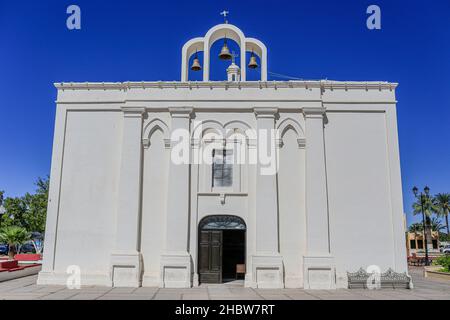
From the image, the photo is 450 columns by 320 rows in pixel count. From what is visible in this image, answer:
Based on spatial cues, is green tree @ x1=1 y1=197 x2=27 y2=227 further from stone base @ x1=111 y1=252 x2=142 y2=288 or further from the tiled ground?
stone base @ x1=111 y1=252 x2=142 y2=288

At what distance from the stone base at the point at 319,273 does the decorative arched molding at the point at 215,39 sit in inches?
289

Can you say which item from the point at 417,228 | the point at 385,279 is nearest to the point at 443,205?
the point at 417,228

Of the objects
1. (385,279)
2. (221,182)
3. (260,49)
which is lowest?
(385,279)

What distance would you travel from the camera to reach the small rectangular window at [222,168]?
15695mm

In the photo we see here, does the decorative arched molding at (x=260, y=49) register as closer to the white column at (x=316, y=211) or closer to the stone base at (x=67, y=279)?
the white column at (x=316, y=211)

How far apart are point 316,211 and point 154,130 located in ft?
22.9

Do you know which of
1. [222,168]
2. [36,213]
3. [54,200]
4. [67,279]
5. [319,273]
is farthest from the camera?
[36,213]

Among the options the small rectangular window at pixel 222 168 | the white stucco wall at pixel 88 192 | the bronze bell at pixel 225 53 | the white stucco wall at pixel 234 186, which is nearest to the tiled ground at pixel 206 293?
the white stucco wall at pixel 234 186

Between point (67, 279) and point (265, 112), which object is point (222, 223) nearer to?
point (265, 112)

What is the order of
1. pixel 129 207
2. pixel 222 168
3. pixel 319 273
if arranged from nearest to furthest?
1. pixel 319 273
2. pixel 129 207
3. pixel 222 168

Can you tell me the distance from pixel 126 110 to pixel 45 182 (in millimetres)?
25124

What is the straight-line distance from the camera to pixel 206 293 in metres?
13.1

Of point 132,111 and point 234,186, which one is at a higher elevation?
point 132,111
